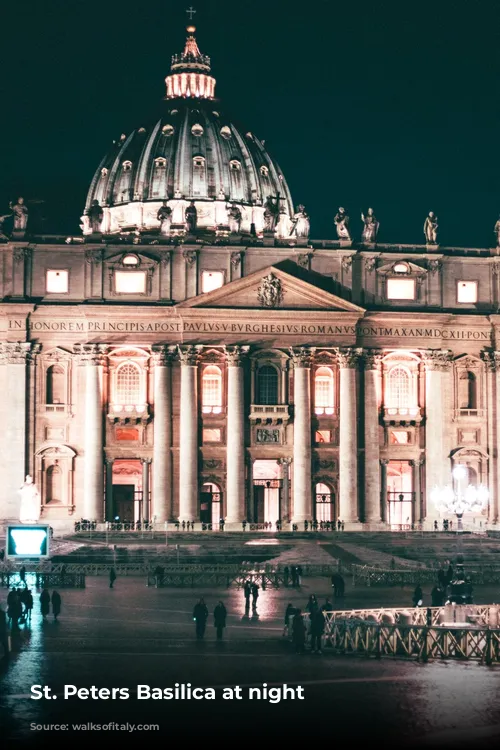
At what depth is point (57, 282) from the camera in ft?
340

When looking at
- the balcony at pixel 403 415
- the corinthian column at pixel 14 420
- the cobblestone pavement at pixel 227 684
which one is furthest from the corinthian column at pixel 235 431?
the cobblestone pavement at pixel 227 684

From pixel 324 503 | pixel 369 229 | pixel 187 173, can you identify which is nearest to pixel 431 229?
pixel 369 229

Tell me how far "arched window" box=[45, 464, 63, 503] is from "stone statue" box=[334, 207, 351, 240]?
2159cm

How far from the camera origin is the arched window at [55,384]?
341 ft

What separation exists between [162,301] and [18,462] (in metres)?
12.4

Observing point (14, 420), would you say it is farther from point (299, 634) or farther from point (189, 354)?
point (299, 634)

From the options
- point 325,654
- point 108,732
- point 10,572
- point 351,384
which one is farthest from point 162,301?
point 108,732

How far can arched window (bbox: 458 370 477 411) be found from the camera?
107500 millimetres

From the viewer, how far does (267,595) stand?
6812cm

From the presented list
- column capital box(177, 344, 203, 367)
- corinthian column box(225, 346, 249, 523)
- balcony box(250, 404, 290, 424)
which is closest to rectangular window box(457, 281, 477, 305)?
balcony box(250, 404, 290, 424)

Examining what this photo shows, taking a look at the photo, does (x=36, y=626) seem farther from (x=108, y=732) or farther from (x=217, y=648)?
(x=108, y=732)

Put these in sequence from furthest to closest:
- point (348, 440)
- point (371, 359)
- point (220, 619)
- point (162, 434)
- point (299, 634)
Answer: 1. point (371, 359)
2. point (348, 440)
3. point (162, 434)
4. point (220, 619)
5. point (299, 634)

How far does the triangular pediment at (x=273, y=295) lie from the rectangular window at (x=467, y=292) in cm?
727

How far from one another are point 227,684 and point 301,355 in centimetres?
6191
